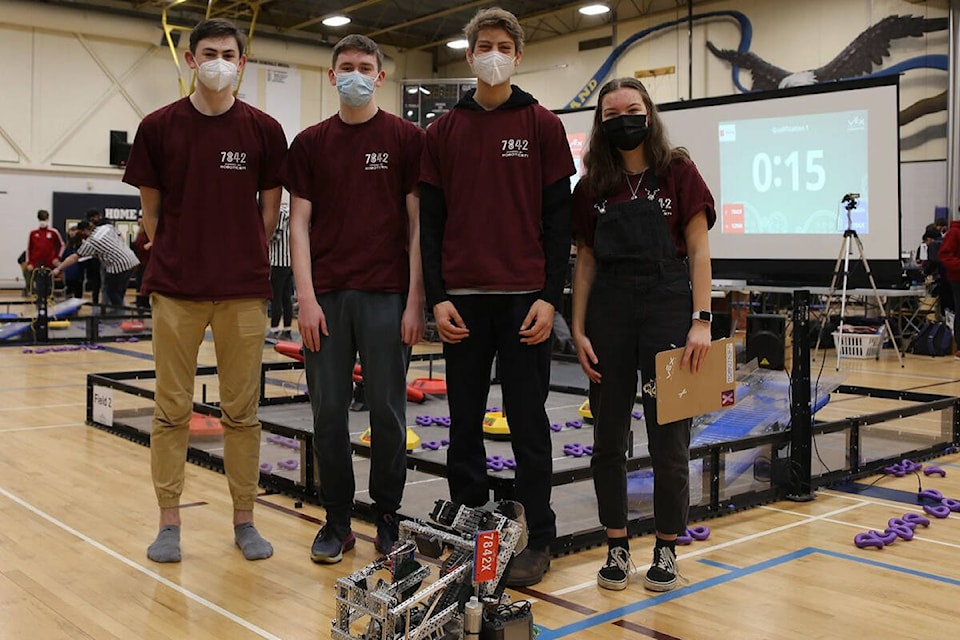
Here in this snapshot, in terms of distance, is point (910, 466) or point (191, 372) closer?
point (191, 372)

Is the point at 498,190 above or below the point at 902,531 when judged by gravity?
above

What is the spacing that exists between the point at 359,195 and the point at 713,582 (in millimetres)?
1590

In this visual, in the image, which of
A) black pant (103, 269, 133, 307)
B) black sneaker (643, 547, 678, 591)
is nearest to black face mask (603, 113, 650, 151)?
black sneaker (643, 547, 678, 591)

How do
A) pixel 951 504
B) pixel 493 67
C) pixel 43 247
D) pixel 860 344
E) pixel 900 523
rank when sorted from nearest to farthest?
pixel 493 67, pixel 900 523, pixel 951 504, pixel 860 344, pixel 43 247

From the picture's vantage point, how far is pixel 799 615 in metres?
2.54

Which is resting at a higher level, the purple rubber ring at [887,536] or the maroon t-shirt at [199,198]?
the maroon t-shirt at [199,198]

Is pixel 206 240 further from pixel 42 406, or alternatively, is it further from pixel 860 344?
pixel 860 344

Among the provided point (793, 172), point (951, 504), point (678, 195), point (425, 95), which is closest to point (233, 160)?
point (678, 195)

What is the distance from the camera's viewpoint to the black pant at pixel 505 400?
2691 mm

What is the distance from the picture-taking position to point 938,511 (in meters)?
3.62

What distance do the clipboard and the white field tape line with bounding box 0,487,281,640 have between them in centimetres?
120

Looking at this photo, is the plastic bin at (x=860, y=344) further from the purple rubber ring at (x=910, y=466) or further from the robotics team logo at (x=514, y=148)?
the robotics team logo at (x=514, y=148)

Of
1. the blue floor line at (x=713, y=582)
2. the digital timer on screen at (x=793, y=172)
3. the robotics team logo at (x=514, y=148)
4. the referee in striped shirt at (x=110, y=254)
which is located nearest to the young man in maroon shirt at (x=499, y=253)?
the robotics team logo at (x=514, y=148)

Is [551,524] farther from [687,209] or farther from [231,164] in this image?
[231,164]
